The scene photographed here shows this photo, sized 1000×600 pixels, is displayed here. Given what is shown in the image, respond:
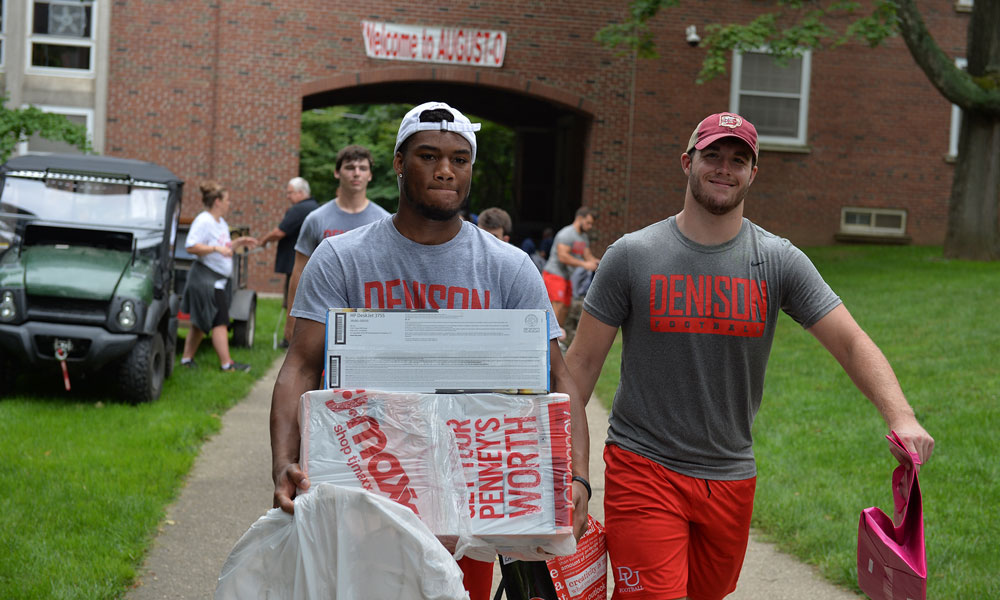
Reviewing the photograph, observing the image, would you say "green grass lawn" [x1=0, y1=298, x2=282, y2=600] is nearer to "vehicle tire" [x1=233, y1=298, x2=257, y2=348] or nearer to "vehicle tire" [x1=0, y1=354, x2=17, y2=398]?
"vehicle tire" [x1=0, y1=354, x2=17, y2=398]

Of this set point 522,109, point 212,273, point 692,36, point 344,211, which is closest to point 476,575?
point 344,211

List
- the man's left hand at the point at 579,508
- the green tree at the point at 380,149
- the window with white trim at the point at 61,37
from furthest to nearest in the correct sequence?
the green tree at the point at 380,149
the window with white trim at the point at 61,37
the man's left hand at the point at 579,508

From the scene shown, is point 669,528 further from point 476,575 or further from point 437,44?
point 437,44

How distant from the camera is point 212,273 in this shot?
→ 11625 mm

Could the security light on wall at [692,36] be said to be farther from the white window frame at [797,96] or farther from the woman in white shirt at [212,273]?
the woman in white shirt at [212,273]

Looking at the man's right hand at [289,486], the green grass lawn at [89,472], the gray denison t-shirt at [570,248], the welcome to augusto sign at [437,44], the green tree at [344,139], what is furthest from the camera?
the green tree at [344,139]

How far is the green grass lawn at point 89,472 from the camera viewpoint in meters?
5.16

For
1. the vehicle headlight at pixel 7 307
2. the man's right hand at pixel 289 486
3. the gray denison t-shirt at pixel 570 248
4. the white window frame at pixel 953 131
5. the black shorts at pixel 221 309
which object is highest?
the white window frame at pixel 953 131

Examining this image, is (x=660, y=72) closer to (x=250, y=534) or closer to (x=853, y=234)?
(x=853, y=234)

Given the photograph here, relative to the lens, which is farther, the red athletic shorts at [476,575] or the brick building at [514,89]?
the brick building at [514,89]

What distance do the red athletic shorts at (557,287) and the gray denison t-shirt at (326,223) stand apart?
7.20 m

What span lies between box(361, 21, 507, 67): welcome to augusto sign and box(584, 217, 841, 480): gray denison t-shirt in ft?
60.3

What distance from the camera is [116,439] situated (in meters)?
7.95

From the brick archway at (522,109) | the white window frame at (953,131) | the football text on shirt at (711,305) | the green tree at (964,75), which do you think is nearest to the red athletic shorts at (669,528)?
the football text on shirt at (711,305)
